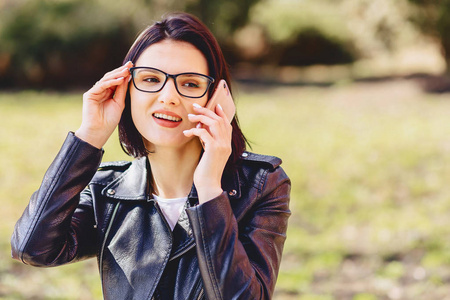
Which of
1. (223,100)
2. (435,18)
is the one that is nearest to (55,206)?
(223,100)

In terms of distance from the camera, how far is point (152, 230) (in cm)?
194

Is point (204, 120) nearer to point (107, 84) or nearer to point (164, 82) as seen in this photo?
point (164, 82)

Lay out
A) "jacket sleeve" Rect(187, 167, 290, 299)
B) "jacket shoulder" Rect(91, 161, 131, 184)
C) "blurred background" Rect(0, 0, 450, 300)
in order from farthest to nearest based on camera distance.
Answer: "blurred background" Rect(0, 0, 450, 300) < "jacket shoulder" Rect(91, 161, 131, 184) < "jacket sleeve" Rect(187, 167, 290, 299)

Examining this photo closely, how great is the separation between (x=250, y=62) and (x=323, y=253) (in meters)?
14.5

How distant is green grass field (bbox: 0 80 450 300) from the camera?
4.80m

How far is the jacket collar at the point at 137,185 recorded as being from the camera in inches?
75.9

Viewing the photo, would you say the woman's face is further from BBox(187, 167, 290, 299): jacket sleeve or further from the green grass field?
the green grass field

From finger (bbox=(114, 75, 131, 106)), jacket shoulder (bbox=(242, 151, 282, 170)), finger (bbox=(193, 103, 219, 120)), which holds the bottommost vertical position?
jacket shoulder (bbox=(242, 151, 282, 170))

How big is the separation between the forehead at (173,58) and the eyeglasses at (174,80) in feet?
0.06

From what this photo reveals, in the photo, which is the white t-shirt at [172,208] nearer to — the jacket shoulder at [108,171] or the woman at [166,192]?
the woman at [166,192]

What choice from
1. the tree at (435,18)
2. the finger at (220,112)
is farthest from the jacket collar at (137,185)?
the tree at (435,18)

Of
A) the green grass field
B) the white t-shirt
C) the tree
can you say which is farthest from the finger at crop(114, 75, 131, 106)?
the tree

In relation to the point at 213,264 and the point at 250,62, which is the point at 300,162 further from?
the point at 250,62

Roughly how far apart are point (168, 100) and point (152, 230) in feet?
1.51
